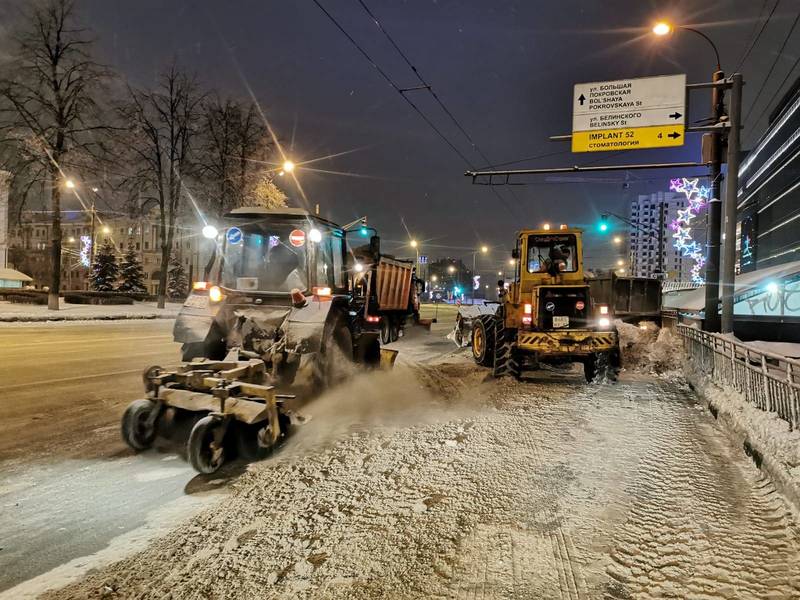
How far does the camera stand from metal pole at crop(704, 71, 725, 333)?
1323cm

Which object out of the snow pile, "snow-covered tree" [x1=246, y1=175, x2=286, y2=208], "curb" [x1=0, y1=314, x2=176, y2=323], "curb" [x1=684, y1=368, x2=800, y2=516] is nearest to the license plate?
"curb" [x1=684, y1=368, x2=800, y2=516]

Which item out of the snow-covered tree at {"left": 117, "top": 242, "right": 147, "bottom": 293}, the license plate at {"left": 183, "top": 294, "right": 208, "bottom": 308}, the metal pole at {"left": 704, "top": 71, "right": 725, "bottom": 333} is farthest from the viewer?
the snow-covered tree at {"left": 117, "top": 242, "right": 147, "bottom": 293}

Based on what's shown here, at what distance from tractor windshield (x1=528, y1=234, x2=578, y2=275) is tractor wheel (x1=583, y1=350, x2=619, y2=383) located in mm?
1982

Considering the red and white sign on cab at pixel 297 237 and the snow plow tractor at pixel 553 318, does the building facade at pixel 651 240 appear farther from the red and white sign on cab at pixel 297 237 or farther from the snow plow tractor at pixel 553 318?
the red and white sign on cab at pixel 297 237

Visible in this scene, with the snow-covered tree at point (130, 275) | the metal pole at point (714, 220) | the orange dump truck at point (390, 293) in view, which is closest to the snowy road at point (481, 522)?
the metal pole at point (714, 220)

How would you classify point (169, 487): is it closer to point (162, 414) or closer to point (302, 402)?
point (162, 414)

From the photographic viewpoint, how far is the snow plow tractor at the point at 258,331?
5.19 metres

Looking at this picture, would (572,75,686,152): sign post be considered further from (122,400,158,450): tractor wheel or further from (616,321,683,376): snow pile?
(122,400,158,450): tractor wheel

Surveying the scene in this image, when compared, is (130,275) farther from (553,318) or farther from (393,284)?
(553,318)

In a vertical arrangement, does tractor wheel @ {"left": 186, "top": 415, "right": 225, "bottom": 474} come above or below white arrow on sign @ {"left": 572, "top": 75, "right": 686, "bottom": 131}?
below

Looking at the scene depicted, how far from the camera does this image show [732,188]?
12688 mm

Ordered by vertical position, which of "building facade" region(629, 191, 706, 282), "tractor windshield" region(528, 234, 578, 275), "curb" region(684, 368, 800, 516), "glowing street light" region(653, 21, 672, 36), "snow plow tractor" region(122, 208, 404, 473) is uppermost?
"building facade" region(629, 191, 706, 282)

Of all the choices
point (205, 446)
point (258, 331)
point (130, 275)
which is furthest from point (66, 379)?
point (130, 275)

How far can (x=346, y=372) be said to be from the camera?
7695 mm
